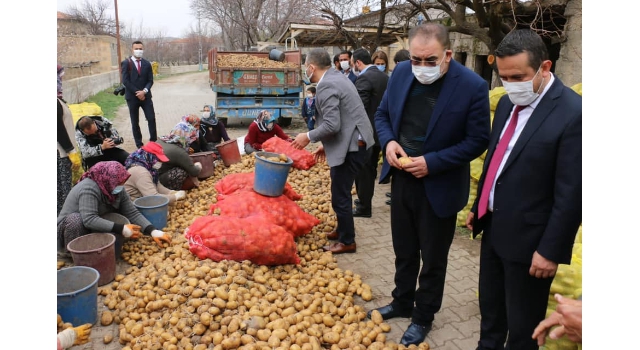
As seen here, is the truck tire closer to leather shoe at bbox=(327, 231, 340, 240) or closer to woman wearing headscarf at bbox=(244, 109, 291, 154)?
woman wearing headscarf at bbox=(244, 109, 291, 154)

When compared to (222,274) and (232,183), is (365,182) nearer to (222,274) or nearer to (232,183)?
(232,183)

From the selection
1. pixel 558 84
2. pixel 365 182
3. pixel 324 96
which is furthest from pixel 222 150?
pixel 558 84

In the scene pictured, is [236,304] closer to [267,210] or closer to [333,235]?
[267,210]

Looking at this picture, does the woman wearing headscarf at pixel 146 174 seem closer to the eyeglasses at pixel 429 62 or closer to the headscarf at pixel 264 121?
the headscarf at pixel 264 121

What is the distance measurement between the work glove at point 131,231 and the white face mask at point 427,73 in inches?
114

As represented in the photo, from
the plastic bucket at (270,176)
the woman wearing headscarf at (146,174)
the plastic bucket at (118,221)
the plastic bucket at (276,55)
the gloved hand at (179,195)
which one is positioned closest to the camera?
the plastic bucket at (118,221)

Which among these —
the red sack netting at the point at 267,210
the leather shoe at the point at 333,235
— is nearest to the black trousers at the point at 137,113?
the red sack netting at the point at 267,210

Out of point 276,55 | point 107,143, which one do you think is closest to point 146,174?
point 107,143

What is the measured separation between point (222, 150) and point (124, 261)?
3252mm

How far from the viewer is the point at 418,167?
279cm

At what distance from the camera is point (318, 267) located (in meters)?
4.18

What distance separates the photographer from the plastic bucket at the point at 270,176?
181 inches

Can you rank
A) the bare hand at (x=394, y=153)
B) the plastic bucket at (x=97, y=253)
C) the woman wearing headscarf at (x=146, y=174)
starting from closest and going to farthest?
the bare hand at (x=394, y=153) < the plastic bucket at (x=97, y=253) < the woman wearing headscarf at (x=146, y=174)

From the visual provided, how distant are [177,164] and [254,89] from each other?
544 centimetres
